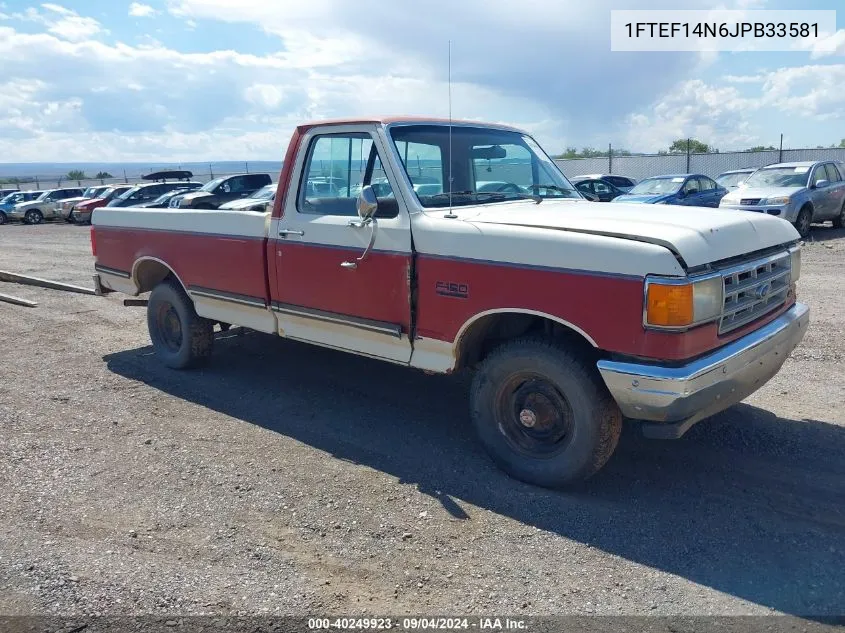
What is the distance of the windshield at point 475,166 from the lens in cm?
481

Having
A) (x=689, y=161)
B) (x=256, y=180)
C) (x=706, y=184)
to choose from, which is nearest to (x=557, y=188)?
(x=706, y=184)

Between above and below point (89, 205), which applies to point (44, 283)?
below

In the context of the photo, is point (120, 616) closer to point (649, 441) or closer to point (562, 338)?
point (562, 338)

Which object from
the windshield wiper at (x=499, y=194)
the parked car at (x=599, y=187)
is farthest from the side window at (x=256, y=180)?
the windshield wiper at (x=499, y=194)

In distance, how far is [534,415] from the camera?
13.6 feet

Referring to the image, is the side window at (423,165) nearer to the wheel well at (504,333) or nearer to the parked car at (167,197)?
the wheel well at (504,333)

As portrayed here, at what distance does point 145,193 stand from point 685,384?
84.3 ft

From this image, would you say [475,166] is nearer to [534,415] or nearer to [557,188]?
[557,188]

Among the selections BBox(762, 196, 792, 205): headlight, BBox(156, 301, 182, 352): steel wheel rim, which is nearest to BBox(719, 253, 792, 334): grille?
BBox(156, 301, 182, 352): steel wheel rim

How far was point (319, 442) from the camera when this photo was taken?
16.2 ft

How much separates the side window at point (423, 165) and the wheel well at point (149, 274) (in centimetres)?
295

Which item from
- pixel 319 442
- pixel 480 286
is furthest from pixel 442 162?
pixel 319 442

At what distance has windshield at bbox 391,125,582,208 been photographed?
15.8 feet

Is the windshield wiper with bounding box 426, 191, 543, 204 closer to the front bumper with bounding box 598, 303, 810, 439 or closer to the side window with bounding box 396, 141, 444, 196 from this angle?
the side window with bounding box 396, 141, 444, 196
